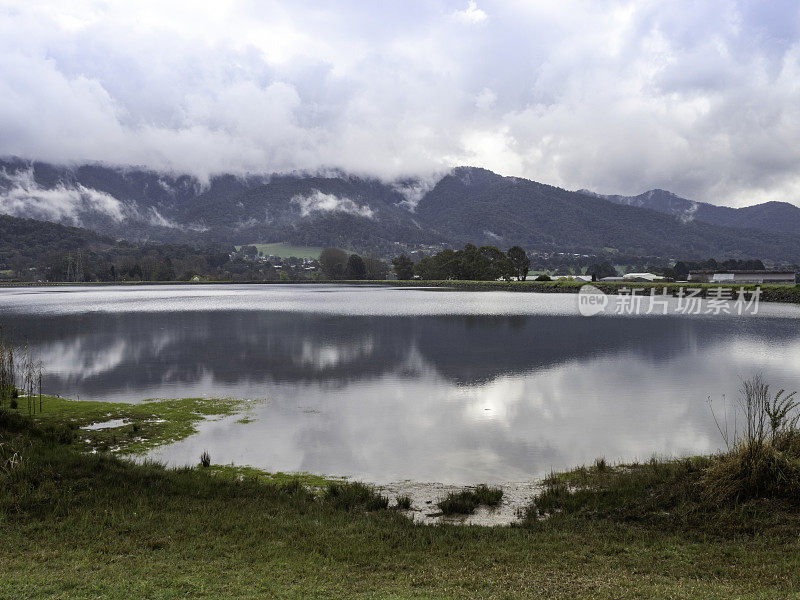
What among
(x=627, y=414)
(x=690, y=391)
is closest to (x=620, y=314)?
(x=690, y=391)

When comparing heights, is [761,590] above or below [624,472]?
above

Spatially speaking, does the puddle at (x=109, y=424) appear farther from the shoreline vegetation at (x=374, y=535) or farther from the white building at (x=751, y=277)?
the white building at (x=751, y=277)

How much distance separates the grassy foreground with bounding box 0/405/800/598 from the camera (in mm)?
6738

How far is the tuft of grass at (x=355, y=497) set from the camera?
10688 mm

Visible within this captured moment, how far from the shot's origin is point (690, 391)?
22594 mm

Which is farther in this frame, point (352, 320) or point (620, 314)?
point (620, 314)

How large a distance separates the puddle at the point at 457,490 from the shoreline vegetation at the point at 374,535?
305mm

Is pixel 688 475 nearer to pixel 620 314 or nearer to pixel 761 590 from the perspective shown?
pixel 761 590

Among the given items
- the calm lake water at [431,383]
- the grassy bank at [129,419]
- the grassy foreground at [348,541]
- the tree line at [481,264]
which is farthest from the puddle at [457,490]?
the tree line at [481,264]

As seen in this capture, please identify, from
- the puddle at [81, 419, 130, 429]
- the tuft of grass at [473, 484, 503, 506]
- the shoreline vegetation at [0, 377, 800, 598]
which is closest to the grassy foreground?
the shoreline vegetation at [0, 377, 800, 598]

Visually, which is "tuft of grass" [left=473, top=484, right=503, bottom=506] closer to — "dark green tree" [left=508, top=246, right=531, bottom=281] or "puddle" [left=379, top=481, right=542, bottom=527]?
"puddle" [left=379, top=481, right=542, bottom=527]

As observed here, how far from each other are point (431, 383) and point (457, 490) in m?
12.4

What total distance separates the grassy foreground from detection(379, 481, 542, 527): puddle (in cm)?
42

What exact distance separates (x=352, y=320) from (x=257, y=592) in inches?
1828
